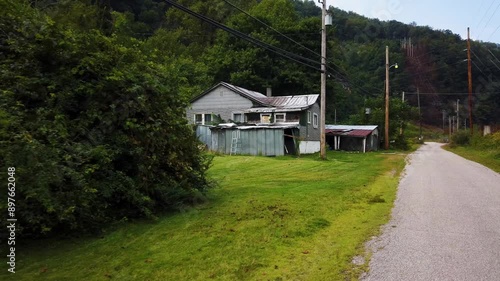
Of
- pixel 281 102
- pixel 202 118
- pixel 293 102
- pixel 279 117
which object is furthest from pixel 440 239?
pixel 202 118

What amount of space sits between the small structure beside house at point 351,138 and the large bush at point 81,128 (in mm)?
33709

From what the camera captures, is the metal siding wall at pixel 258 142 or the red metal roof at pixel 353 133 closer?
the metal siding wall at pixel 258 142

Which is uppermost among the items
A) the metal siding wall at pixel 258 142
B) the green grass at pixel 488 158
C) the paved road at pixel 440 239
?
the metal siding wall at pixel 258 142

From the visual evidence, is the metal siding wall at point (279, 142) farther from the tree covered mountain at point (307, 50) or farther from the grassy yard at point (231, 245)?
the grassy yard at point (231, 245)

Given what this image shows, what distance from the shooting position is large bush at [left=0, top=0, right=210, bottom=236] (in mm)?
5301

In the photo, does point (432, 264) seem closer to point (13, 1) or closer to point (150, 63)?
point (150, 63)

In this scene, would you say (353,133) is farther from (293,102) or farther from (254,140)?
(254,140)

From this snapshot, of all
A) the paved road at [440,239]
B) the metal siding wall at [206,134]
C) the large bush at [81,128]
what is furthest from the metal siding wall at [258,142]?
the large bush at [81,128]

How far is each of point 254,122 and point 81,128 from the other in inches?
1075

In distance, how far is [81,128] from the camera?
21.6ft

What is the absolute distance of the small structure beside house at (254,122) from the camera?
27578mm

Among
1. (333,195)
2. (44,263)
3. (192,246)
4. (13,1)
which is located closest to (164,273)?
(192,246)

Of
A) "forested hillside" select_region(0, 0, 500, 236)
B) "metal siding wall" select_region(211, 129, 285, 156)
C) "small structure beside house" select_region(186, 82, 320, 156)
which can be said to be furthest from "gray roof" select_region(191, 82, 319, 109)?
"forested hillside" select_region(0, 0, 500, 236)

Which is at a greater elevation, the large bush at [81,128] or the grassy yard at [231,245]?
the large bush at [81,128]
